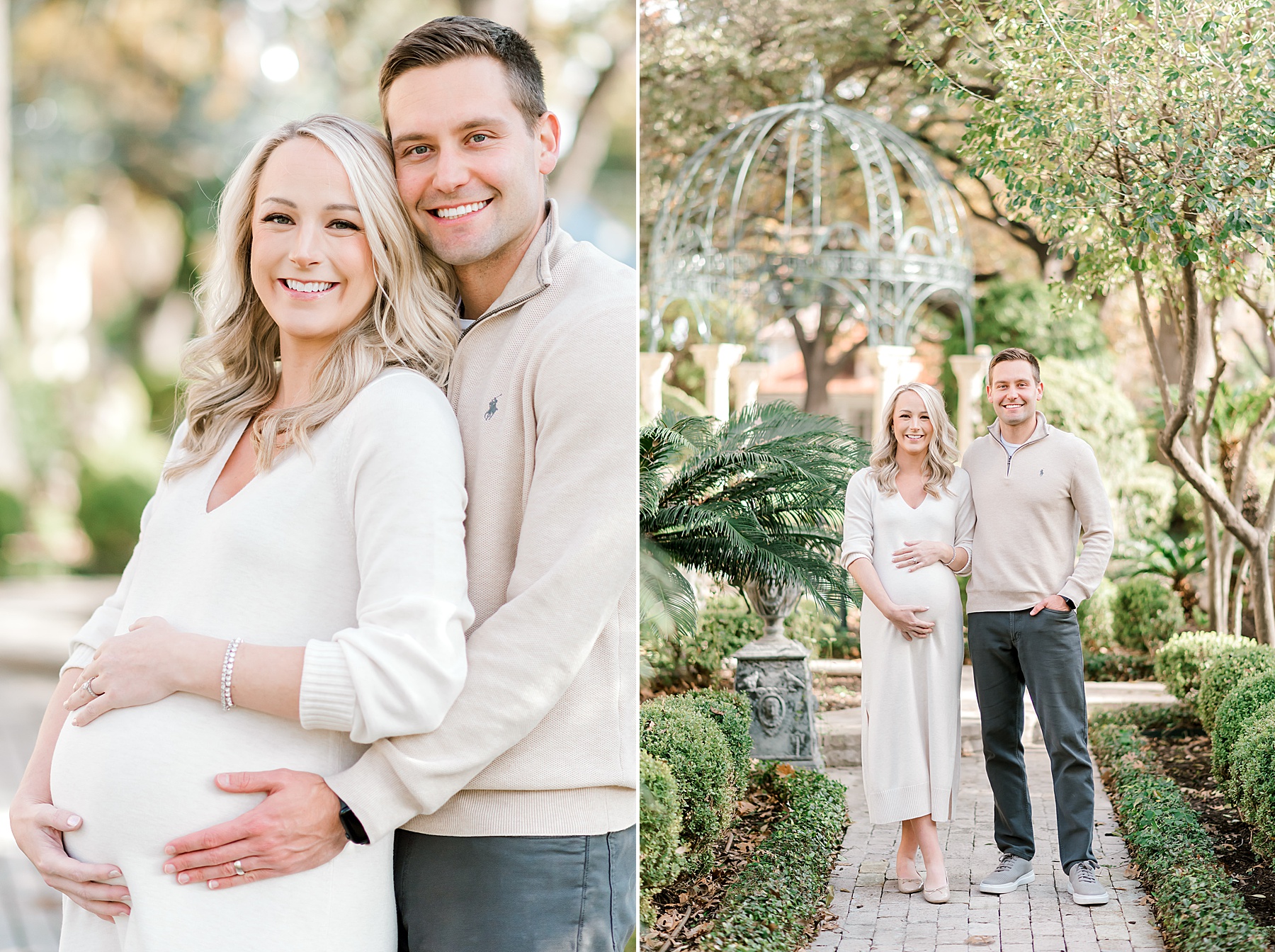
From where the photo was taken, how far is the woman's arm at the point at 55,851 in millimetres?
1648

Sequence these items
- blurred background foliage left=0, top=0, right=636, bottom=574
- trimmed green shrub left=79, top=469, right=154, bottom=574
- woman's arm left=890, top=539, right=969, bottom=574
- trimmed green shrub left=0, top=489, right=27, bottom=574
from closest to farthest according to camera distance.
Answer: woman's arm left=890, top=539, right=969, bottom=574 → blurred background foliage left=0, top=0, right=636, bottom=574 → trimmed green shrub left=0, top=489, right=27, bottom=574 → trimmed green shrub left=79, top=469, right=154, bottom=574

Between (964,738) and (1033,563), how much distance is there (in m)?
0.43

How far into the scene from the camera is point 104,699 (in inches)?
63.9

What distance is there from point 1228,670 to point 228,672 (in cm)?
205

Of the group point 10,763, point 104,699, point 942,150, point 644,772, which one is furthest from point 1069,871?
point 10,763

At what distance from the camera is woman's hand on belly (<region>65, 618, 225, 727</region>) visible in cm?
159

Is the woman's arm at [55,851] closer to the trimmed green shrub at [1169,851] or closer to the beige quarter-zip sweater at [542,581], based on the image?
the beige quarter-zip sweater at [542,581]

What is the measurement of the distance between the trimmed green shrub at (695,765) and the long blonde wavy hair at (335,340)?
4.00 ft

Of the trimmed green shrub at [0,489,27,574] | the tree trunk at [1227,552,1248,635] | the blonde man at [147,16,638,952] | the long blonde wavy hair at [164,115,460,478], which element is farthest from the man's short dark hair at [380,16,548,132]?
the trimmed green shrub at [0,489,27,574]

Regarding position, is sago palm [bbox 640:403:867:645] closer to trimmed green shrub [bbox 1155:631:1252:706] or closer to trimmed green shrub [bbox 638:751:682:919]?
trimmed green shrub [bbox 638:751:682:919]

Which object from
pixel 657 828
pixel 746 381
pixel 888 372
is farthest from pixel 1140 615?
pixel 657 828

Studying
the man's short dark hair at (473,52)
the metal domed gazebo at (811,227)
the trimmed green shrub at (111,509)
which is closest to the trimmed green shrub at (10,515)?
the trimmed green shrub at (111,509)

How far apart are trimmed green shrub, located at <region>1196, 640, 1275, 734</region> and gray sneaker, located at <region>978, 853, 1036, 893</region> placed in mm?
506

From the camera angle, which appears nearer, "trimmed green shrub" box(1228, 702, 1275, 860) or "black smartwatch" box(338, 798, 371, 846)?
"black smartwatch" box(338, 798, 371, 846)
